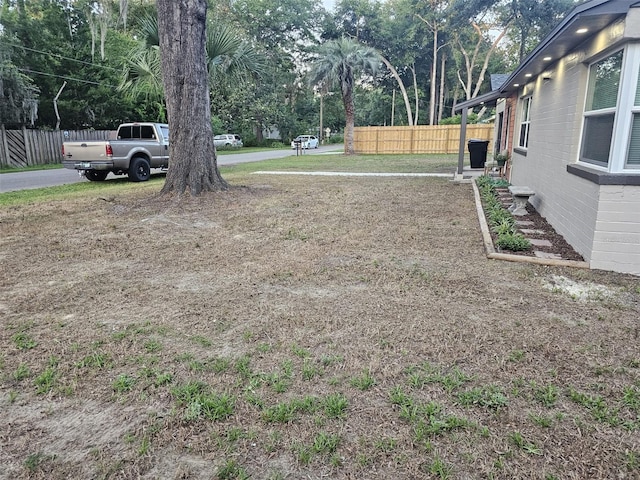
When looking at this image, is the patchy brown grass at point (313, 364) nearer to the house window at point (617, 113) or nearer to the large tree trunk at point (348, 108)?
the house window at point (617, 113)

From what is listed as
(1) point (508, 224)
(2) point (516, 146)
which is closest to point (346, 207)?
(1) point (508, 224)

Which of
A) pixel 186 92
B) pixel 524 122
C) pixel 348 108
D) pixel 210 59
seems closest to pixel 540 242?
pixel 524 122

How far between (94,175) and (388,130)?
18114mm

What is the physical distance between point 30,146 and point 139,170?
363 inches

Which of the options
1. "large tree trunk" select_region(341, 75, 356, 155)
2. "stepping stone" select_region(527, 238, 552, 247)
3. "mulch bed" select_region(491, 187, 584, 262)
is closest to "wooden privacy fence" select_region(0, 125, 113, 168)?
"large tree trunk" select_region(341, 75, 356, 155)

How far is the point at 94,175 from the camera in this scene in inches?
511

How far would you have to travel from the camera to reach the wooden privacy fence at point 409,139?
2577 cm

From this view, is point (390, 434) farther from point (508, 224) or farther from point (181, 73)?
point (181, 73)

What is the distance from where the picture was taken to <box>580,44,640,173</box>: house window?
4.18 m

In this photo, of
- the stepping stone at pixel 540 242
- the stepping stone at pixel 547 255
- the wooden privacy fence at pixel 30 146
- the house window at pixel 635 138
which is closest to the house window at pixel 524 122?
the stepping stone at pixel 540 242

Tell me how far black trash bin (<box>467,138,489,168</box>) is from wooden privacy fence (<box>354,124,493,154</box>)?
35.0ft

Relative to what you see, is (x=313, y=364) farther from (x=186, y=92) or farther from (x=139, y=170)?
(x=139, y=170)

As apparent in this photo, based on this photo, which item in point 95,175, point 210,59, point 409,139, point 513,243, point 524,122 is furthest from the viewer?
point 409,139

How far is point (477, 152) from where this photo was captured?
1509cm
